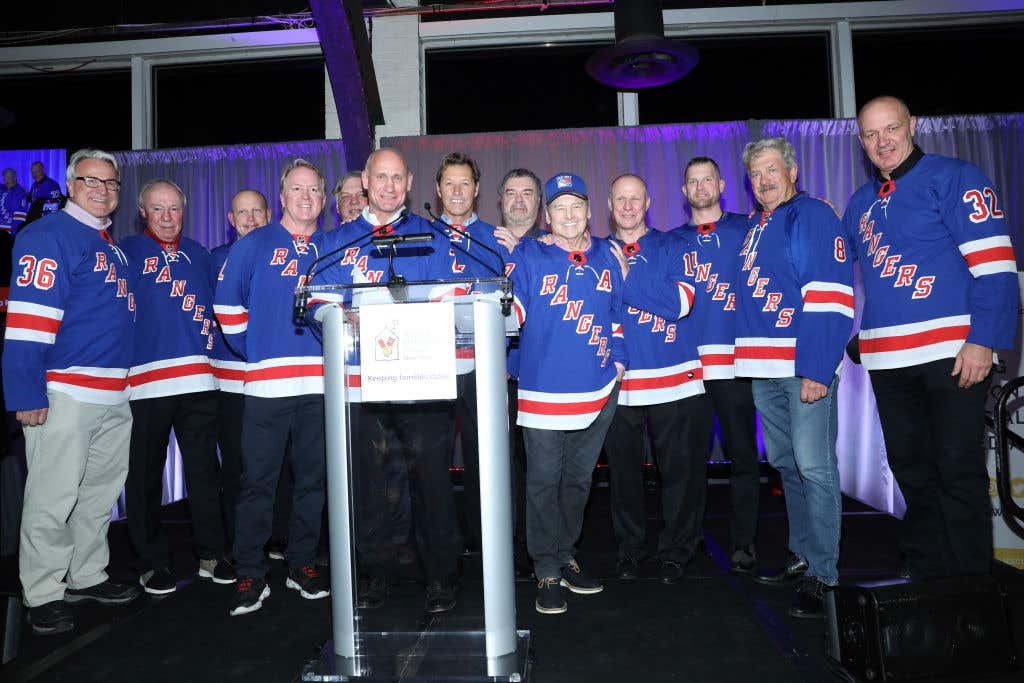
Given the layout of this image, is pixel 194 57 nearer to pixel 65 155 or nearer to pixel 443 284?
pixel 65 155

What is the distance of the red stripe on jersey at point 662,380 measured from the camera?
340cm

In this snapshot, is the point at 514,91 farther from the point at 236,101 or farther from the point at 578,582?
the point at 578,582

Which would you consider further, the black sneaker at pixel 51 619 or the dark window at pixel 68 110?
the dark window at pixel 68 110

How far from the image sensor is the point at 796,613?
2.71 metres

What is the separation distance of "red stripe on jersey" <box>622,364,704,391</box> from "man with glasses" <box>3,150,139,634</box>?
7.61 ft

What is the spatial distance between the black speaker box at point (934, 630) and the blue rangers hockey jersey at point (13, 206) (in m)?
6.84

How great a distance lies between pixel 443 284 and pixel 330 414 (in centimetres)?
54

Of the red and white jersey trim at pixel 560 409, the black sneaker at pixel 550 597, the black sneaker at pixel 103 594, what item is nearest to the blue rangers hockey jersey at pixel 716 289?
the red and white jersey trim at pixel 560 409

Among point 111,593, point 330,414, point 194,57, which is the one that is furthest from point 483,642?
point 194,57

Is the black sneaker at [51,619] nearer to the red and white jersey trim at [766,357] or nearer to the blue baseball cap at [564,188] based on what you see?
the blue baseball cap at [564,188]

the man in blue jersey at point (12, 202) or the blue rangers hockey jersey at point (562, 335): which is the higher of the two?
the man in blue jersey at point (12, 202)

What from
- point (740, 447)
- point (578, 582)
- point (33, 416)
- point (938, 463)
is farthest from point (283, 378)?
point (938, 463)

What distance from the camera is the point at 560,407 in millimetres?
2850

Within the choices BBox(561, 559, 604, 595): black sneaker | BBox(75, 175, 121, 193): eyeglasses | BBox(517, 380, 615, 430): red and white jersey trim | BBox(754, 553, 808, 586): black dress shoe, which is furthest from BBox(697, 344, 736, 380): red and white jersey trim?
BBox(75, 175, 121, 193): eyeglasses
